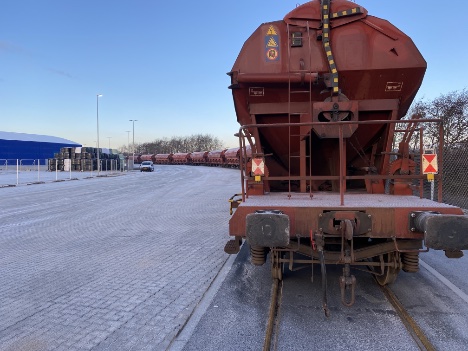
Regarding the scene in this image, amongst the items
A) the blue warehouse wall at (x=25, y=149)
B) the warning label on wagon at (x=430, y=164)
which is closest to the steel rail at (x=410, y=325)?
the warning label on wagon at (x=430, y=164)

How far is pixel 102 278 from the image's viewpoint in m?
5.36

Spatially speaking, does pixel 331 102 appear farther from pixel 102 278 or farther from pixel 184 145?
pixel 184 145

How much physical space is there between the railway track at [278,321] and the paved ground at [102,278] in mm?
946

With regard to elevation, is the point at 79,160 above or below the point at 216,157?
below

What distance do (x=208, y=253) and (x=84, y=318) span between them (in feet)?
9.90

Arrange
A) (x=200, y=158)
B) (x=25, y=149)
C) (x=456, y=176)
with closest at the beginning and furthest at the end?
(x=456, y=176) < (x=200, y=158) < (x=25, y=149)

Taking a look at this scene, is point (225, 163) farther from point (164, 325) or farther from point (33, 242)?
point (164, 325)

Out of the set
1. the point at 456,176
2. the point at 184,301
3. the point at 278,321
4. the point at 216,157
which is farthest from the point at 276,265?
the point at 216,157

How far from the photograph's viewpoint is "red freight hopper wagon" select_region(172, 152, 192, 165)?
71.4m

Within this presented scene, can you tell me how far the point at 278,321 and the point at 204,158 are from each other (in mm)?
60987

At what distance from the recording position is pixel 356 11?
16.7 ft

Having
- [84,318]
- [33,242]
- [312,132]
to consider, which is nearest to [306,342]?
[84,318]

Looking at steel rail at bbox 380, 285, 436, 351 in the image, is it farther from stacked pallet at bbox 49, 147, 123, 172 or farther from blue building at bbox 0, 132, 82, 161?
blue building at bbox 0, 132, 82, 161

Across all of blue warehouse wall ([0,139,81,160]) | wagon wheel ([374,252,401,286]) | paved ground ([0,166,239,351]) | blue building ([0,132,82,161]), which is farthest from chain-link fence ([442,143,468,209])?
blue warehouse wall ([0,139,81,160])
